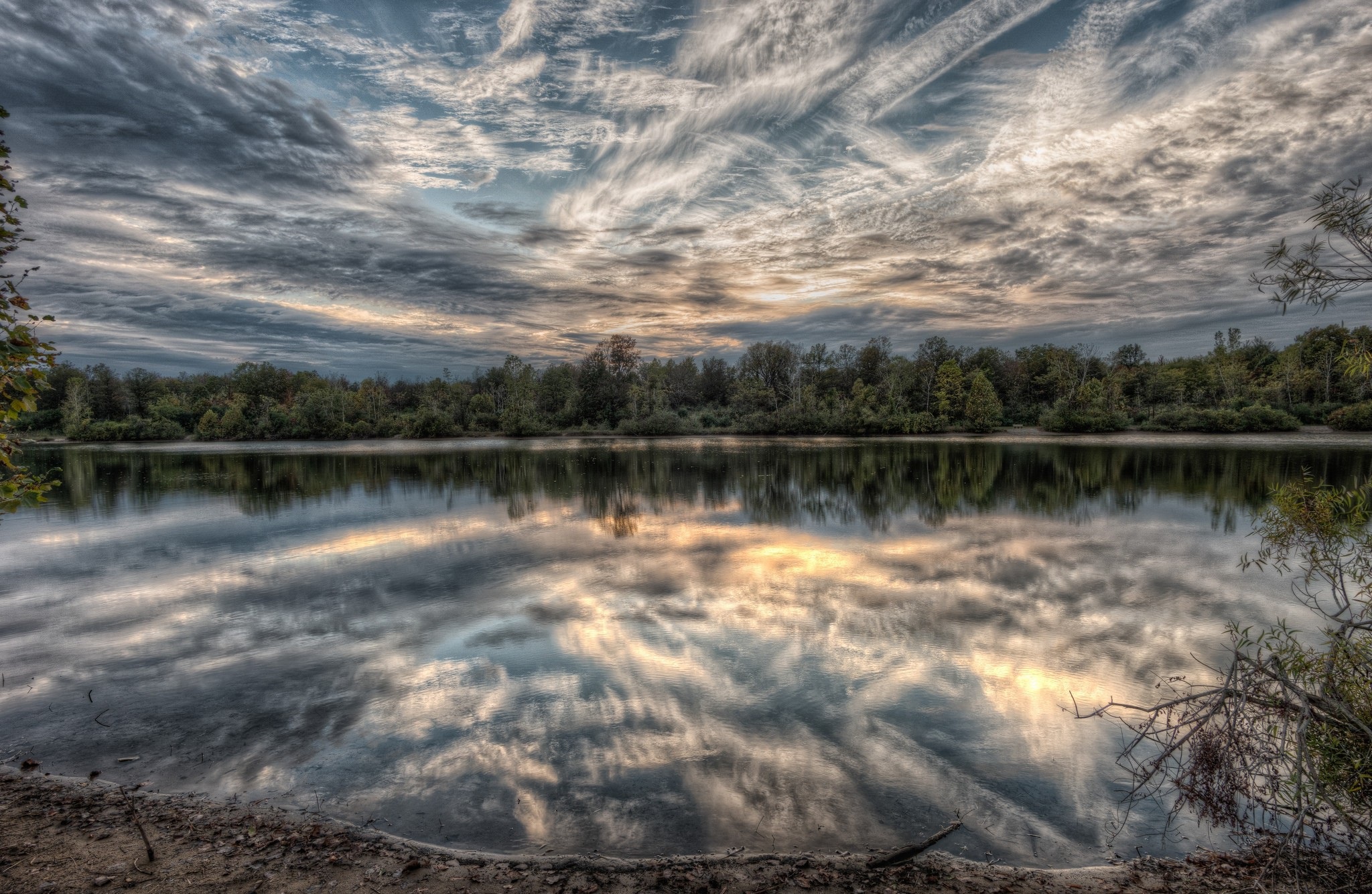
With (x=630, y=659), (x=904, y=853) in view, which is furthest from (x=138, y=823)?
(x=904, y=853)

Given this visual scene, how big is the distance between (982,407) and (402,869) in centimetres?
7847

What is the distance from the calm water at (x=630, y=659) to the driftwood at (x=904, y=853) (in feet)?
0.57

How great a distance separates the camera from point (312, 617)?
35.6ft

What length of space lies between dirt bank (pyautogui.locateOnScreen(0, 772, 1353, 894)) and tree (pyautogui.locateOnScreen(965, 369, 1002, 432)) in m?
74.7

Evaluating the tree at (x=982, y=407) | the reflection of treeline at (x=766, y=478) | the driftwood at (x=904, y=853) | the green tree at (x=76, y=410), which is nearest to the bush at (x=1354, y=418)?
the reflection of treeline at (x=766, y=478)

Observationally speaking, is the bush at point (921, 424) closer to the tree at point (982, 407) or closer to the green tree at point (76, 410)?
the tree at point (982, 407)

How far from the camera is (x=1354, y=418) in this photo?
50.8 metres

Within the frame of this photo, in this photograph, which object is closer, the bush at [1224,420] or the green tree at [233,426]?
the bush at [1224,420]

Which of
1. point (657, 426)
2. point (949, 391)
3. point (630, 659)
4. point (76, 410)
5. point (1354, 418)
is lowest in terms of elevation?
point (630, 659)

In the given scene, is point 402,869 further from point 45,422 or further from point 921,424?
point 45,422

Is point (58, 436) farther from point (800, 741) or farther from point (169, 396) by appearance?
point (800, 741)

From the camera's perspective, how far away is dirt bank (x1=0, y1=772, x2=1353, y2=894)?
4230 mm

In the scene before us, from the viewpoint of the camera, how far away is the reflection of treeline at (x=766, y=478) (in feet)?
75.4

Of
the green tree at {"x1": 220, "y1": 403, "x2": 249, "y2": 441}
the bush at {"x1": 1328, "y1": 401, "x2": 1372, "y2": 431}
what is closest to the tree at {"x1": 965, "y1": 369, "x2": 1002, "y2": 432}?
the bush at {"x1": 1328, "y1": 401, "x2": 1372, "y2": 431}
